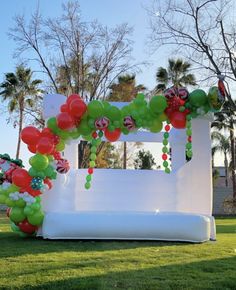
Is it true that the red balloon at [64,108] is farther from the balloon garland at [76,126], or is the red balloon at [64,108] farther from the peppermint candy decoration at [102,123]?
the peppermint candy decoration at [102,123]

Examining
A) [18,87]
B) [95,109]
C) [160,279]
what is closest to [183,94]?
[95,109]

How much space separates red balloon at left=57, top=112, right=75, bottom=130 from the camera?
8375mm

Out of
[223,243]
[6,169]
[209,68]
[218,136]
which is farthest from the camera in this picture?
[218,136]

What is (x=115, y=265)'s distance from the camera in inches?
225

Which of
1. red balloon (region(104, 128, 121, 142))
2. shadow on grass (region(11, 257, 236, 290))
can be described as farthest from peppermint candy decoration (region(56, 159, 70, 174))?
shadow on grass (region(11, 257, 236, 290))

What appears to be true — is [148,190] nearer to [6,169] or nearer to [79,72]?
[6,169]

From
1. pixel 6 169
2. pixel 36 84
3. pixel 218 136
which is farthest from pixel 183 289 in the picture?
pixel 218 136

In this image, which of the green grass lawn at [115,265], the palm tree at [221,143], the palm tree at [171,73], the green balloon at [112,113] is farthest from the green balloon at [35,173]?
the palm tree at [221,143]

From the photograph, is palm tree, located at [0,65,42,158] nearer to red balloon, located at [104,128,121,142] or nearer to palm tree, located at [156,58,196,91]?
palm tree, located at [156,58,196,91]

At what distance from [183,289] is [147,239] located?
4.15 m

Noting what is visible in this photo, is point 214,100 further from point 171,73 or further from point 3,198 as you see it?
point 171,73

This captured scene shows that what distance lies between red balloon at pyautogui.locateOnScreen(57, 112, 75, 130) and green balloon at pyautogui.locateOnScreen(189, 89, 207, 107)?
2.39 meters

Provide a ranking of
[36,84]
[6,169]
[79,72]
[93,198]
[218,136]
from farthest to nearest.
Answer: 1. [218,136]
2. [36,84]
3. [79,72]
4. [93,198]
5. [6,169]

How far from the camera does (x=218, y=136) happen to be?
31531 mm
